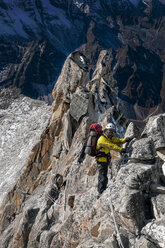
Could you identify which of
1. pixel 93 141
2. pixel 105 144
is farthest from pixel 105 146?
pixel 93 141

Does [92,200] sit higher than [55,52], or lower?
lower

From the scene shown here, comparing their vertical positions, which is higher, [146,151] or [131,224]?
[146,151]

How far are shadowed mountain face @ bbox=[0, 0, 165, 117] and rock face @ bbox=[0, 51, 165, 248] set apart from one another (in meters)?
100

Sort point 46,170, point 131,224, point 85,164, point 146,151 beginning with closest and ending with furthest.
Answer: point 131,224 < point 146,151 < point 85,164 < point 46,170

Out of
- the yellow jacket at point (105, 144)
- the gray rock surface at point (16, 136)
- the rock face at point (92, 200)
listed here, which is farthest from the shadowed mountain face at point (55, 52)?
the yellow jacket at point (105, 144)

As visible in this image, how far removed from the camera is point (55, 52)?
500 feet

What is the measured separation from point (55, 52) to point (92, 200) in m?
152

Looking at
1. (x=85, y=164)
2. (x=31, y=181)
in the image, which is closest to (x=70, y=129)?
(x=31, y=181)

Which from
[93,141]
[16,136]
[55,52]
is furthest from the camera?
[55,52]

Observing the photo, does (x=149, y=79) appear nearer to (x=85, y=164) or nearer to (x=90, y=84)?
(x=90, y=84)

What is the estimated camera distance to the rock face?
16.7 feet

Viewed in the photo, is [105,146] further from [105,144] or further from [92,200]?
[92,200]

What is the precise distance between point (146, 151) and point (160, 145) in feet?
2.92

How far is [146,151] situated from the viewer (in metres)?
5.91
